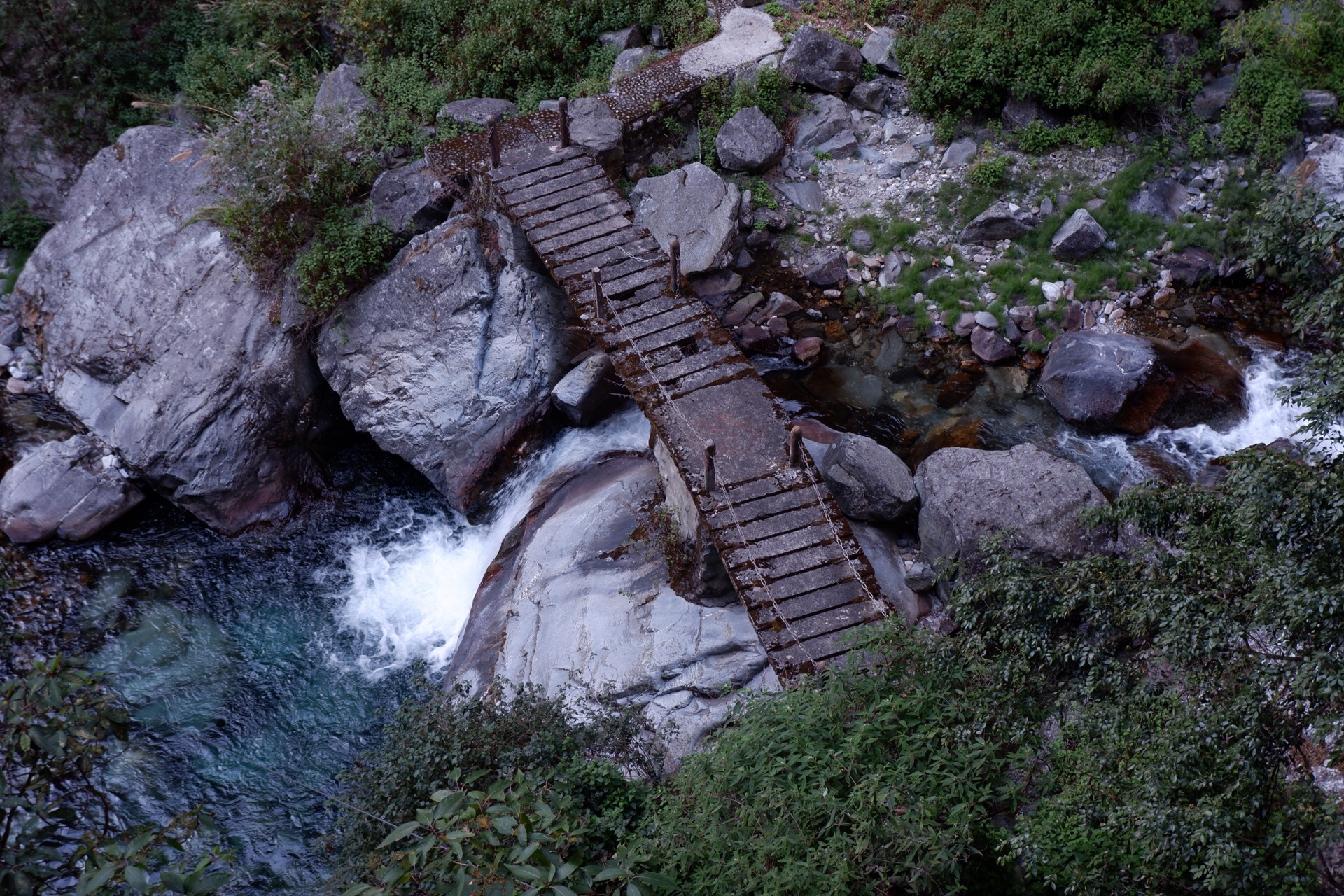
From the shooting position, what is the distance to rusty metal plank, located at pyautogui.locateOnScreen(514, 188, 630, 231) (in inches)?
505

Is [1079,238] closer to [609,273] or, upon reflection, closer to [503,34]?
[609,273]

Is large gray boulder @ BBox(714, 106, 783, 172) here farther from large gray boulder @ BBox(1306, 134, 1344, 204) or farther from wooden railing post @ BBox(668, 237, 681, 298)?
large gray boulder @ BBox(1306, 134, 1344, 204)

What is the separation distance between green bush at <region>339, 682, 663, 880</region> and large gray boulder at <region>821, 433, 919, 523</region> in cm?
349

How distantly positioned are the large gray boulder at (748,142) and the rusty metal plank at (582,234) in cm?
283

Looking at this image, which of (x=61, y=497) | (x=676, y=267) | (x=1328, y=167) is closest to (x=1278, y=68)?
(x=1328, y=167)

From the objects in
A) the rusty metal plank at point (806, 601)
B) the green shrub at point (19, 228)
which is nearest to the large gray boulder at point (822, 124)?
the rusty metal plank at point (806, 601)

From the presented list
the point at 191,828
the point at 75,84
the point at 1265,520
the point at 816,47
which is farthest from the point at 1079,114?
the point at 75,84

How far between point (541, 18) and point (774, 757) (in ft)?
44.4

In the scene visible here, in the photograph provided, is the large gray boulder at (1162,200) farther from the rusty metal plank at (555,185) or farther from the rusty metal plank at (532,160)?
the rusty metal plank at (532,160)

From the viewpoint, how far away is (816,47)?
1507cm

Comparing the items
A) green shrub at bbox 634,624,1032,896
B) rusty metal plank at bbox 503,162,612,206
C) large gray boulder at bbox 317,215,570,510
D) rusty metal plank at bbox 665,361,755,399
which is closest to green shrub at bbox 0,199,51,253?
large gray boulder at bbox 317,215,570,510

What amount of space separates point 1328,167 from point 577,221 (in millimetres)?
10132

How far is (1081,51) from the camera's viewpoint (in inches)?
544

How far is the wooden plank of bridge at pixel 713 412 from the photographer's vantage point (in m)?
8.95
